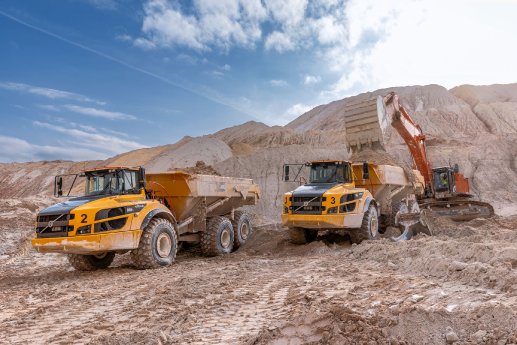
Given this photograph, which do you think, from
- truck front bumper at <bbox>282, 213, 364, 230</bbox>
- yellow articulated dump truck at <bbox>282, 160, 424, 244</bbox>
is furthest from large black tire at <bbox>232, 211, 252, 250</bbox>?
truck front bumper at <bbox>282, 213, 364, 230</bbox>

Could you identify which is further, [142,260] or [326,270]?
[142,260]

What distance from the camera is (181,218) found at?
10281 millimetres

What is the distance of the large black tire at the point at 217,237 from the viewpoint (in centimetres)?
1074

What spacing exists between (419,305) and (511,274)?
136 cm

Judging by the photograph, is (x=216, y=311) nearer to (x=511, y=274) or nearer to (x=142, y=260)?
(x=511, y=274)

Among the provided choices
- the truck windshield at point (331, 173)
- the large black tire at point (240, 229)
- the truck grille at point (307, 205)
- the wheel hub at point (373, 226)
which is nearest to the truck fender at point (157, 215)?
the large black tire at point (240, 229)

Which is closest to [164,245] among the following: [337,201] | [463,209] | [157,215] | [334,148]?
[157,215]

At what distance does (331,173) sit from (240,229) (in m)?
2.94

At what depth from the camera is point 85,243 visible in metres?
7.72

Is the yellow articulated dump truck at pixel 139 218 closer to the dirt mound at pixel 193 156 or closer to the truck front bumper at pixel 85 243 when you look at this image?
the truck front bumper at pixel 85 243

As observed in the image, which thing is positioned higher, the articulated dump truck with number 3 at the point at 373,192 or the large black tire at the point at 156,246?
the articulated dump truck with number 3 at the point at 373,192

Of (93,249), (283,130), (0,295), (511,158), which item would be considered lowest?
(0,295)

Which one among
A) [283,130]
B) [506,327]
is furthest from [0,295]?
[283,130]

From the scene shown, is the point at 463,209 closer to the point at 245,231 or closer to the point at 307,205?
the point at 307,205
